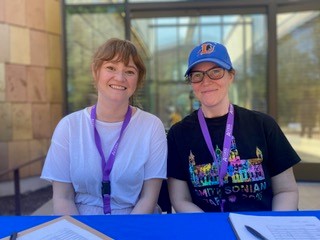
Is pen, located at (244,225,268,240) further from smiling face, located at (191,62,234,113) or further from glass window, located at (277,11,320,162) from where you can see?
glass window, located at (277,11,320,162)

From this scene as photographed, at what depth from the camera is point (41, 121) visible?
19.8 ft

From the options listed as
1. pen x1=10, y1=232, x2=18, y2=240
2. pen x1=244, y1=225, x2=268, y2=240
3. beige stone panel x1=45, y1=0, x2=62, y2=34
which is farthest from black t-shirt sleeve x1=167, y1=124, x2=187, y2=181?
beige stone panel x1=45, y1=0, x2=62, y2=34

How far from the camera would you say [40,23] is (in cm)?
604

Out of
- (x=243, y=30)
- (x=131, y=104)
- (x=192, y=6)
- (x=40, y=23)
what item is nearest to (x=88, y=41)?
(x=40, y=23)

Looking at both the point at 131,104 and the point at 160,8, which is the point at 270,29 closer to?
the point at 160,8

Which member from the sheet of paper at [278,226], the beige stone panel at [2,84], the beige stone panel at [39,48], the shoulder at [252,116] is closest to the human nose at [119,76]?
the shoulder at [252,116]

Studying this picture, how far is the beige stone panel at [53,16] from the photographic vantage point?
243 inches

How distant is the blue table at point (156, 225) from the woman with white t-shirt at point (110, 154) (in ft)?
1.52

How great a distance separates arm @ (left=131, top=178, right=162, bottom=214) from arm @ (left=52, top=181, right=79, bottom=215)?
348mm

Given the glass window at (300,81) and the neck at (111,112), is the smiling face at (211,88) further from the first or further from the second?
the glass window at (300,81)

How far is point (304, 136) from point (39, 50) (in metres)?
4.64

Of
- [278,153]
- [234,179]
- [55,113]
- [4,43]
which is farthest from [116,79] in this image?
[55,113]

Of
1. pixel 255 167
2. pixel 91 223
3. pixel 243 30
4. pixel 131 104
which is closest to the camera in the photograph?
pixel 91 223

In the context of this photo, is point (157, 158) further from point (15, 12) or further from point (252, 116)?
point (15, 12)
